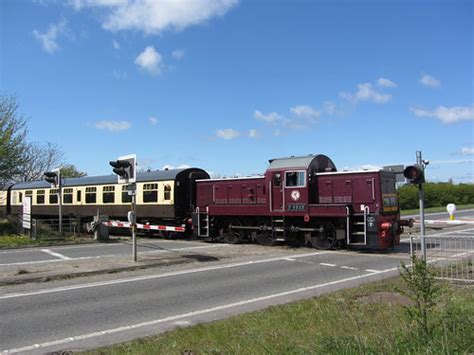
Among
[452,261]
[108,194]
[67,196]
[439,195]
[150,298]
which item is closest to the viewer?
[150,298]

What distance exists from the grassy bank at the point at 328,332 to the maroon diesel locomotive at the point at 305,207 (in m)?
8.74

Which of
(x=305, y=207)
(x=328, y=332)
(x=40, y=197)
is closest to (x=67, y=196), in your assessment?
(x=40, y=197)

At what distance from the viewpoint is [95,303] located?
9.04 meters

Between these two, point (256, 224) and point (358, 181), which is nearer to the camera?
point (358, 181)

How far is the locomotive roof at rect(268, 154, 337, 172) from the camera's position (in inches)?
752

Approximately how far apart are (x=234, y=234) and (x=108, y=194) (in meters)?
9.57

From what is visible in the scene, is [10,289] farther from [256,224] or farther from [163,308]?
[256,224]

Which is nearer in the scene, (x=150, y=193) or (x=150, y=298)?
(x=150, y=298)

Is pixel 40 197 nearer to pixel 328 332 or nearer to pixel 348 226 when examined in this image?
pixel 348 226

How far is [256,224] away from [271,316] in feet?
44.2

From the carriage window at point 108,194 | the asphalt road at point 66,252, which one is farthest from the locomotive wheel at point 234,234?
the carriage window at point 108,194

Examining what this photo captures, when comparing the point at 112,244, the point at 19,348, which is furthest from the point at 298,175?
the point at 19,348

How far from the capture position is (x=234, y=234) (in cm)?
2144

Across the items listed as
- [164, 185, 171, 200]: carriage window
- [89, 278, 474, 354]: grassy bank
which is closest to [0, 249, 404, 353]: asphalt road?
[89, 278, 474, 354]: grassy bank
